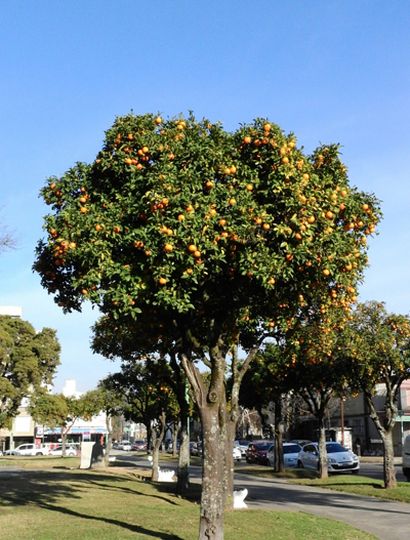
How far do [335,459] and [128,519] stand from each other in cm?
2094

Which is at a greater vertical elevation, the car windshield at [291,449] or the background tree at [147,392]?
the background tree at [147,392]

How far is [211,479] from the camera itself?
9.86 m

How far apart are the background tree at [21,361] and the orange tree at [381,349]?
105 feet

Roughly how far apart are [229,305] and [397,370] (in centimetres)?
1275

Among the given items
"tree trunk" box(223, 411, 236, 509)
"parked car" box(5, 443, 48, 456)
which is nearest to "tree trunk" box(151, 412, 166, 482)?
"tree trunk" box(223, 411, 236, 509)

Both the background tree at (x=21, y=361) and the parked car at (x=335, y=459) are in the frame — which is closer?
the parked car at (x=335, y=459)

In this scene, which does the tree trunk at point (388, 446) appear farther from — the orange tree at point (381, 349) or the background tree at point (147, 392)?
the background tree at point (147, 392)

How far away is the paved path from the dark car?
65.9ft

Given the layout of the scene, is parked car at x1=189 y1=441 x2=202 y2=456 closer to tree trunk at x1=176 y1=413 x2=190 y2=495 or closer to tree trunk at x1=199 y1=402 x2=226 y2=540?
tree trunk at x1=176 y1=413 x2=190 y2=495

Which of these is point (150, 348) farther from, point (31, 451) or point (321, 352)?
point (31, 451)

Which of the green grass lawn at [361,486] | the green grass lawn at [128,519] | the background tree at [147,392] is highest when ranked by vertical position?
the background tree at [147,392]

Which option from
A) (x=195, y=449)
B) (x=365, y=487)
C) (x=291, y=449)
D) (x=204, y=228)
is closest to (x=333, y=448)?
(x=291, y=449)

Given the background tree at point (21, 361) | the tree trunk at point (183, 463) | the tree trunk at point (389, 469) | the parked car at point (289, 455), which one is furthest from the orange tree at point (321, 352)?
the background tree at point (21, 361)

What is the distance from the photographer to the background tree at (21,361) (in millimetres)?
47219
